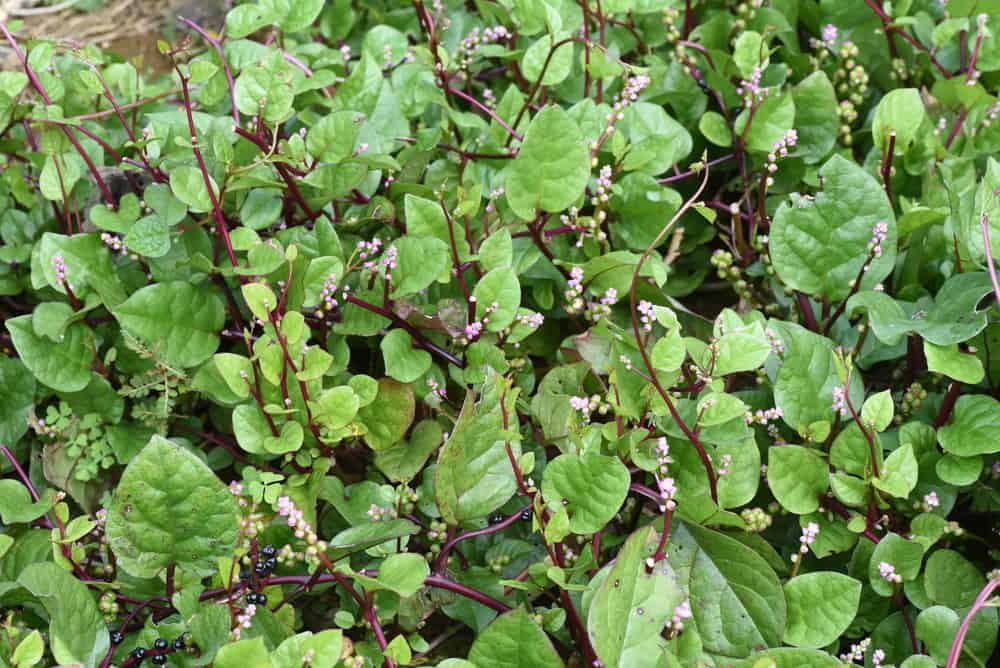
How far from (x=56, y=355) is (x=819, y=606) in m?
1.38

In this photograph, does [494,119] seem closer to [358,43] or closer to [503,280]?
[503,280]

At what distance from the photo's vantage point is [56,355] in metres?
1.82

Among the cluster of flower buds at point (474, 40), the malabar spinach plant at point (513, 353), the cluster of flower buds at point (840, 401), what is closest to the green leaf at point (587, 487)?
the malabar spinach plant at point (513, 353)

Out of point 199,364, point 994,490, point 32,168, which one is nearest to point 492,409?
point 199,364

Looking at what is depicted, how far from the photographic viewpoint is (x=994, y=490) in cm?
164

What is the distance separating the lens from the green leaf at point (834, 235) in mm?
1765

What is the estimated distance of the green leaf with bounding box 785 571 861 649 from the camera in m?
1.45

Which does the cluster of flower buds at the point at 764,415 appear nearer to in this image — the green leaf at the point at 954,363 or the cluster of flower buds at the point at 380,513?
the green leaf at the point at 954,363

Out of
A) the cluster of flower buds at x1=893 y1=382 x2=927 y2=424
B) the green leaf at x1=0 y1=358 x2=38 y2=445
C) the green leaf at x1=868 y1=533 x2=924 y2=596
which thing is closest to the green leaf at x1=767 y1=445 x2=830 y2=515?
the green leaf at x1=868 y1=533 x2=924 y2=596

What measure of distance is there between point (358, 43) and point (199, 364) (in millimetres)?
1120

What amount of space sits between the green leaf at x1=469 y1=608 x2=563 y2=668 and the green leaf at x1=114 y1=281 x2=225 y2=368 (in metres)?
0.73

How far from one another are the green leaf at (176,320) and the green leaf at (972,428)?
4.16 ft

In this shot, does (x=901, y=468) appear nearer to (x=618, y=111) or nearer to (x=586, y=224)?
(x=586, y=224)

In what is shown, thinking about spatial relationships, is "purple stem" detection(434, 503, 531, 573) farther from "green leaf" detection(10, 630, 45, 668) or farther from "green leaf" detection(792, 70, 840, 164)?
"green leaf" detection(792, 70, 840, 164)
